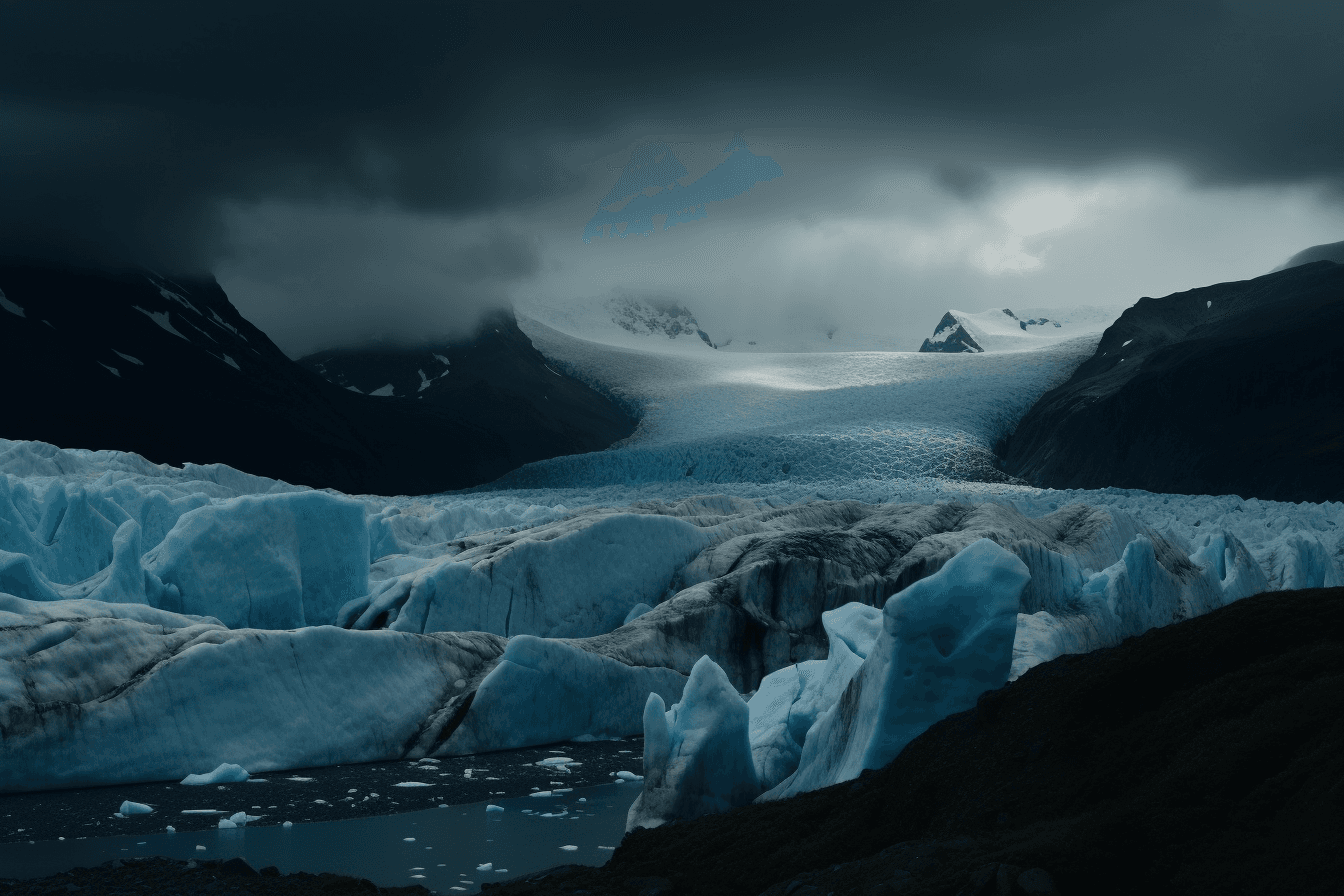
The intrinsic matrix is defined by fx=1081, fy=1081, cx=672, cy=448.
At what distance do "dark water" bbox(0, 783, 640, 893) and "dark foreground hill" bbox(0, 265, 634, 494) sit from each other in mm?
38500

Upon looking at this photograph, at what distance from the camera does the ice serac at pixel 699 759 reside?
8.52m

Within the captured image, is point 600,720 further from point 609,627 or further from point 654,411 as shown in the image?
point 654,411

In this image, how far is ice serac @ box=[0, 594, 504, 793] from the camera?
34.4ft

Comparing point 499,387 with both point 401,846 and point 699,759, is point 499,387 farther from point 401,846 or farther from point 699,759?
point 699,759

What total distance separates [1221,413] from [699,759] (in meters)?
35.9

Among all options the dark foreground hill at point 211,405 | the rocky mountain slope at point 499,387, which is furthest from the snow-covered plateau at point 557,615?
the rocky mountain slope at point 499,387

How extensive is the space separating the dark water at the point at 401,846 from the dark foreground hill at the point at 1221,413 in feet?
100

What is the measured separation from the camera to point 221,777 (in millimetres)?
10797

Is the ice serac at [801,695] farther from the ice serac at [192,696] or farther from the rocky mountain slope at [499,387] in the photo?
the rocky mountain slope at [499,387]

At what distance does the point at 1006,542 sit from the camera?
1659 cm

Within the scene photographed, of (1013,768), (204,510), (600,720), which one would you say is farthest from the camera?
(204,510)

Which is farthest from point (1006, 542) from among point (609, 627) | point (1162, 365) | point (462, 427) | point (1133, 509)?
point (462, 427)

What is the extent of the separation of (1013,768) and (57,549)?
56.7ft

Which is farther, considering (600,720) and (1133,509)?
(1133,509)
